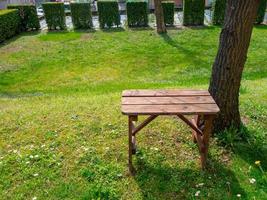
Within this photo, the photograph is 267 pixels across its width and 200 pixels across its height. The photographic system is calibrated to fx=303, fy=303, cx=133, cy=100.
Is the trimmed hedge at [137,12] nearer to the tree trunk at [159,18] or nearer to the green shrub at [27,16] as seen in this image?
the tree trunk at [159,18]

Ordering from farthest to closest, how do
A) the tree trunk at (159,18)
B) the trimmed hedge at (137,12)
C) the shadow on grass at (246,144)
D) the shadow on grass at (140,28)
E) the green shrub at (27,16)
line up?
1. the green shrub at (27,16)
2. the trimmed hedge at (137,12)
3. the shadow on grass at (140,28)
4. the tree trunk at (159,18)
5. the shadow on grass at (246,144)

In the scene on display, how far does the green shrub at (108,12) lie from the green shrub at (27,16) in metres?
3.57

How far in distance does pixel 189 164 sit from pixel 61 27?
14.4 meters

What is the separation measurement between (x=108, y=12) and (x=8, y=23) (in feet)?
16.6

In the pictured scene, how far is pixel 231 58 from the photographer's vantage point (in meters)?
3.97

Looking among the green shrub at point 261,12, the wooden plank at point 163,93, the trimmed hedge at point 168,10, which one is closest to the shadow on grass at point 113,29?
the trimmed hedge at point 168,10

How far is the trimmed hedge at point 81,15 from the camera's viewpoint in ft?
53.8

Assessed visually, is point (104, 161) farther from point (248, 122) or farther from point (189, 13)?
point (189, 13)

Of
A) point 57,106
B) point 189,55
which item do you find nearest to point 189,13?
point 189,55

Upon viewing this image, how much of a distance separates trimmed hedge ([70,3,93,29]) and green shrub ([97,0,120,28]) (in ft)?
2.06

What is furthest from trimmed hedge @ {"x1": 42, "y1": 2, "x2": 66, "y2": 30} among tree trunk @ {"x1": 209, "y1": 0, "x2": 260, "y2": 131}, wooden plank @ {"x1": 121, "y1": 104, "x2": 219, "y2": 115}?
wooden plank @ {"x1": 121, "y1": 104, "x2": 219, "y2": 115}

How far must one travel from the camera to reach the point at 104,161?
159 inches

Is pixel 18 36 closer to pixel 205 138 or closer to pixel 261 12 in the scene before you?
pixel 261 12

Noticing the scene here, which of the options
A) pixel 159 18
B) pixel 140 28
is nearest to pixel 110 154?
pixel 159 18
